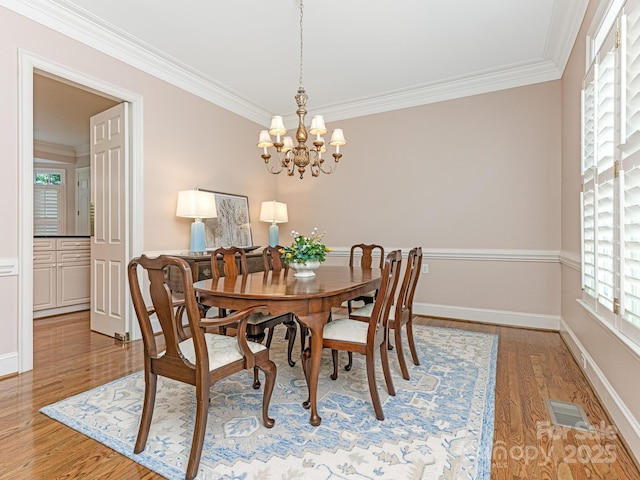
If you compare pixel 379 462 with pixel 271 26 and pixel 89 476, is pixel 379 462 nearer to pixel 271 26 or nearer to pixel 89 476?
pixel 89 476

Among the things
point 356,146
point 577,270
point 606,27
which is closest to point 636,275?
point 577,270

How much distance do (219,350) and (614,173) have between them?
7.75ft

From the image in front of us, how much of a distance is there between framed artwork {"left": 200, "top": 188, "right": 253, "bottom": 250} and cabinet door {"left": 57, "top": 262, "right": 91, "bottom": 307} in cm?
229

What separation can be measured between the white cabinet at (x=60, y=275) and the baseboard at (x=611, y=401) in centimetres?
581

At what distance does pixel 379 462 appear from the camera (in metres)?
1.59

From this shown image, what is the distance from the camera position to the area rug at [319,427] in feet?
5.12

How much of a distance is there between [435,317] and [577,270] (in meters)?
1.73

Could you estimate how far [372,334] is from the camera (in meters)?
1.99

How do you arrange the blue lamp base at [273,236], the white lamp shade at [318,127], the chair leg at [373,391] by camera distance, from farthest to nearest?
1. the blue lamp base at [273,236]
2. the white lamp shade at [318,127]
3. the chair leg at [373,391]

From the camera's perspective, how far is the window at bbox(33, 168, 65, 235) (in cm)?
636

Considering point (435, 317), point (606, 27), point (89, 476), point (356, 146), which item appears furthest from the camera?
point (356, 146)

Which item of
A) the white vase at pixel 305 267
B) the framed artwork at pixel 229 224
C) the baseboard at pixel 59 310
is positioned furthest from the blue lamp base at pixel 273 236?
the baseboard at pixel 59 310

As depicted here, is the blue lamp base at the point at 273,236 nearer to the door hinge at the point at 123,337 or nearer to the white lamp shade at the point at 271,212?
the white lamp shade at the point at 271,212

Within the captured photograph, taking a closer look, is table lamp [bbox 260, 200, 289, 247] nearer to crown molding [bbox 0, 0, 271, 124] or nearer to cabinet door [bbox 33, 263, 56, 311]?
crown molding [bbox 0, 0, 271, 124]
